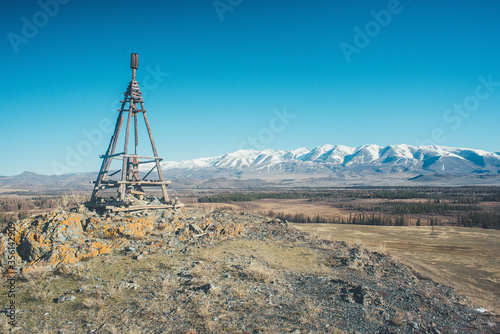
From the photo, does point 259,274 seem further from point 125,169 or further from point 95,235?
point 125,169

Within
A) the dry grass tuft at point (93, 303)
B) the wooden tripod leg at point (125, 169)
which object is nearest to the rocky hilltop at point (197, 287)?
the dry grass tuft at point (93, 303)

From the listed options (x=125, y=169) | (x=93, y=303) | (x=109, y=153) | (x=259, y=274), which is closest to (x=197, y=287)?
(x=259, y=274)

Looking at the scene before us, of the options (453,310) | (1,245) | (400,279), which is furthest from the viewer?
(400,279)

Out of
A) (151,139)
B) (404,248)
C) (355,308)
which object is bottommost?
(404,248)

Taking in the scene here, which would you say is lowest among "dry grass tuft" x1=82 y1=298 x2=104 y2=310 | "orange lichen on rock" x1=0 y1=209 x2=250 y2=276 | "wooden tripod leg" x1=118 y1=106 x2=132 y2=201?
"dry grass tuft" x1=82 y1=298 x2=104 y2=310

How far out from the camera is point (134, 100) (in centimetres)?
1541

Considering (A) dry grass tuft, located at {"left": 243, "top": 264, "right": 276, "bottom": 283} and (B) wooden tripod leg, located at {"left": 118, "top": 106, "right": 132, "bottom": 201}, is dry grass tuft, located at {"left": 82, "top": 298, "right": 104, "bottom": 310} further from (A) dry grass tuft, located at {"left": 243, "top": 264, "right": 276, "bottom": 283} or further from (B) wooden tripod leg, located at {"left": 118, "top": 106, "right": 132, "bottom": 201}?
(B) wooden tripod leg, located at {"left": 118, "top": 106, "right": 132, "bottom": 201}

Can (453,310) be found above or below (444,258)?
above

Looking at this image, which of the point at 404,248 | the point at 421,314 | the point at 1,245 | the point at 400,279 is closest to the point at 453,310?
the point at 421,314

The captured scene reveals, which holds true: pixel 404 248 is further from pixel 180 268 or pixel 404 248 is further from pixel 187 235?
pixel 180 268

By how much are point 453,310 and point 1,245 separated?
13843 mm

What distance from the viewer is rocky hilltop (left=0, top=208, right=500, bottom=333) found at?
20.6ft

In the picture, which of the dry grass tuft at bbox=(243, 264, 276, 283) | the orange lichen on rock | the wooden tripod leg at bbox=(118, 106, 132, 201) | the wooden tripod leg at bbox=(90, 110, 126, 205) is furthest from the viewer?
the wooden tripod leg at bbox=(90, 110, 126, 205)

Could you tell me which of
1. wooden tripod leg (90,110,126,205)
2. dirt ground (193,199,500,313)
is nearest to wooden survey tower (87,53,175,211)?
wooden tripod leg (90,110,126,205)
